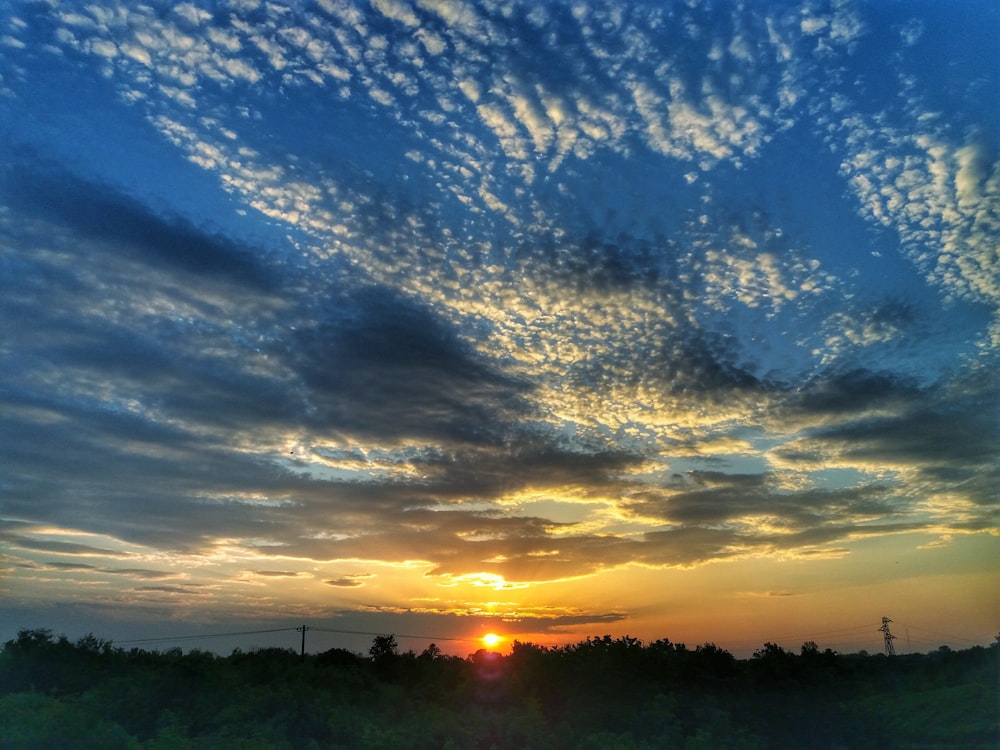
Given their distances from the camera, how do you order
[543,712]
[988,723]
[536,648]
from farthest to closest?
[536,648]
[543,712]
[988,723]

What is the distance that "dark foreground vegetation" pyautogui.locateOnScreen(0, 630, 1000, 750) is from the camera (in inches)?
912

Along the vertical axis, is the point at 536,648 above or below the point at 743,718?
above

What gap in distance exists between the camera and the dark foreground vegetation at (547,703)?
76.0 ft

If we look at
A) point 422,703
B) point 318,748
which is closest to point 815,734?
point 422,703

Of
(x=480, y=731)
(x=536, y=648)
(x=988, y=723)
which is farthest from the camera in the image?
(x=536, y=648)

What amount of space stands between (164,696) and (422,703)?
12659 millimetres

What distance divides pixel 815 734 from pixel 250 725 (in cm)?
2158

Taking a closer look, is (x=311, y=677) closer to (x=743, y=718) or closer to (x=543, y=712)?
(x=543, y=712)

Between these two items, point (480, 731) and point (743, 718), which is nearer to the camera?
point (480, 731)

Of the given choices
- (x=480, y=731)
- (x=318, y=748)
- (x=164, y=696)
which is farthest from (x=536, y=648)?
(x=164, y=696)

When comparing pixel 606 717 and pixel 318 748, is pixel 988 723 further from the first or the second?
pixel 318 748

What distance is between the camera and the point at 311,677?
36.5 m

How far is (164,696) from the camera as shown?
32.6m

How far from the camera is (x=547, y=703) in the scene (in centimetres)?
2973
